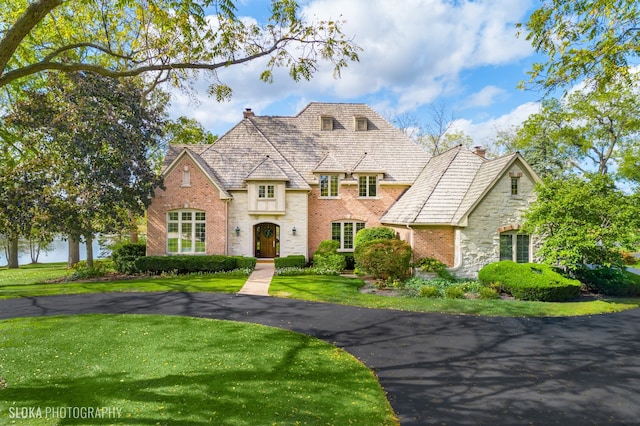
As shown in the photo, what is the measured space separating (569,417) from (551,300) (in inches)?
390

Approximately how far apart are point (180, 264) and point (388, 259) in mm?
11612

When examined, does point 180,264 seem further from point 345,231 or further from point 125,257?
point 345,231

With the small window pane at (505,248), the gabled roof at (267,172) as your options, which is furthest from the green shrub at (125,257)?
the small window pane at (505,248)

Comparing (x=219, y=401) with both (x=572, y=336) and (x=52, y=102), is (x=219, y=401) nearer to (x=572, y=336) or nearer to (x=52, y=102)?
(x=572, y=336)

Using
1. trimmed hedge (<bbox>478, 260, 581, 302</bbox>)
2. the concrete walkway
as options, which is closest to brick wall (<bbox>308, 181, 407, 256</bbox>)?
the concrete walkway

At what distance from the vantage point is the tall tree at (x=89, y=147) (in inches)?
713

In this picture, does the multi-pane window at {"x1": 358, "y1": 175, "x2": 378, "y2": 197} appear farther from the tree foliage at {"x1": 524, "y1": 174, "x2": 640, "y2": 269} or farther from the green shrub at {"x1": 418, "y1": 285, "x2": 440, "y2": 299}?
the green shrub at {"x1": 418, "y1": 285, "x2": 440, "y2": 299}

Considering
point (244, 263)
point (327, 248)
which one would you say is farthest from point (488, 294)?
point (244, 263)

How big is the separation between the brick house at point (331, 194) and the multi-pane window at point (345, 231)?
0.23 feet

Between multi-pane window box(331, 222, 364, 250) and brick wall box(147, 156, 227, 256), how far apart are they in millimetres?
7463

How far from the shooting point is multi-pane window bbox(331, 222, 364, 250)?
23.9 metres

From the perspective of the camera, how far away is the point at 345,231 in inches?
945

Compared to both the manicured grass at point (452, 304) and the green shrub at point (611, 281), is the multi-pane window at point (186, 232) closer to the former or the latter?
the manicured grass at point (452, 304)

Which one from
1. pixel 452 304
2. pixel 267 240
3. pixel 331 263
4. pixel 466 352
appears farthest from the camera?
pixel 267 240
